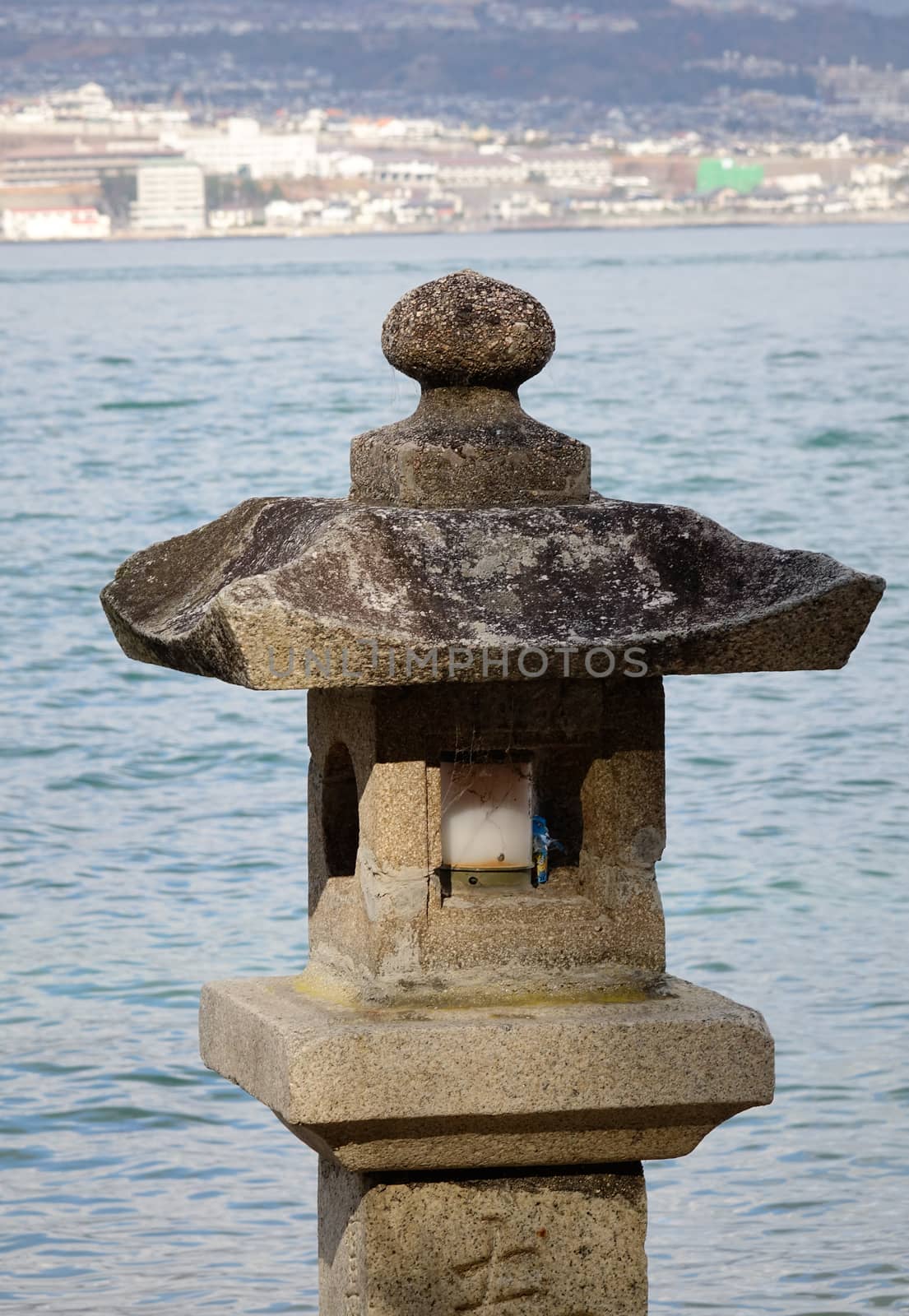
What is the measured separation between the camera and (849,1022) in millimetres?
10906

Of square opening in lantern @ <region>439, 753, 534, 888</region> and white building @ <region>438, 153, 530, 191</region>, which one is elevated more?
square opening in lantern @ <region>439, 753, 534, 888</region>

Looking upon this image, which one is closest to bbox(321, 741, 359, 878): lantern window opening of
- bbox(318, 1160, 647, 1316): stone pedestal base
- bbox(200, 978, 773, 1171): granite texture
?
bbox(200, 978, 773, 1171): granite texture

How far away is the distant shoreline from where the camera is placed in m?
147

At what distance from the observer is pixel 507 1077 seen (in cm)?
448

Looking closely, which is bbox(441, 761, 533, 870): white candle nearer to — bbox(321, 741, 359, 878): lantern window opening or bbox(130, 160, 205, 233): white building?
bbox(321, 741, 359, 878): lantern window opening

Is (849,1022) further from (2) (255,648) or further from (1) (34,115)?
(1) (34,115)

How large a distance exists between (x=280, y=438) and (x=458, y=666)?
95.5ft

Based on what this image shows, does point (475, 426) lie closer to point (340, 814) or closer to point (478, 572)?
point (478, 572)

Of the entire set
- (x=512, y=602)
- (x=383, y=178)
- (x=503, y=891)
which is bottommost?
(x=383, y=178)

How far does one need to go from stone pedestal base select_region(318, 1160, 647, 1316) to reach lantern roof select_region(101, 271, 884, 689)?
1.09 meters

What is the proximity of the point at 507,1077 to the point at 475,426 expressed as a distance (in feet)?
4.18

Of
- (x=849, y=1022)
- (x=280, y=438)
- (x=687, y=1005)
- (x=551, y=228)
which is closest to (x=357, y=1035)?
(x=687, y=1005)

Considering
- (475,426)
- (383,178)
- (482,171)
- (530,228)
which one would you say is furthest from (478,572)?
(482,171)

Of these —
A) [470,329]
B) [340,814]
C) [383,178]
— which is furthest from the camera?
[383,178]
